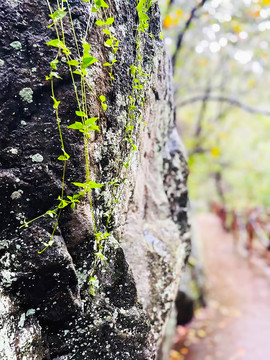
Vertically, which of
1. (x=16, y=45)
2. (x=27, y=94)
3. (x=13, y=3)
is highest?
(x=13, y=3)

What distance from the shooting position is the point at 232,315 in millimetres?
6309

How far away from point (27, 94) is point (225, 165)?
9.50m

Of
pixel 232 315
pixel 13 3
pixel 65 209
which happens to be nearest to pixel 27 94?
pixel 13 3

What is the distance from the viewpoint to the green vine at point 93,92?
4.69 feet

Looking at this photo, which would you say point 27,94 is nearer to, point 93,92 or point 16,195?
point 93,92

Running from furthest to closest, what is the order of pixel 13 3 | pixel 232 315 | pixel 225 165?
pixel 225 165, pixel 232 315, pixel 13 3

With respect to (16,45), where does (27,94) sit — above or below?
below

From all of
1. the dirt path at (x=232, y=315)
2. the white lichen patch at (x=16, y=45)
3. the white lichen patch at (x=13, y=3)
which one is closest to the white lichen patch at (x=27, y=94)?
the white lichen patch at (x=16, y=45)

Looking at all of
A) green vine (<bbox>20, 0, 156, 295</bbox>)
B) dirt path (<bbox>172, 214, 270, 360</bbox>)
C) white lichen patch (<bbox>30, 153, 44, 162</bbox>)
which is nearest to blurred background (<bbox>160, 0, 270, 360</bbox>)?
dirt path (<bbox>172, 214, 270, 360</bbox>)

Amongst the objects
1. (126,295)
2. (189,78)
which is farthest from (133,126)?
(189,78)

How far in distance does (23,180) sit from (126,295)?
110 cm

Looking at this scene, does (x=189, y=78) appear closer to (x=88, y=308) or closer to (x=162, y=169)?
(x=162, y=169)

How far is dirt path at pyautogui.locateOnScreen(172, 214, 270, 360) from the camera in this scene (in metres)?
5.22

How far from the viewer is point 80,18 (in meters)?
1.61
